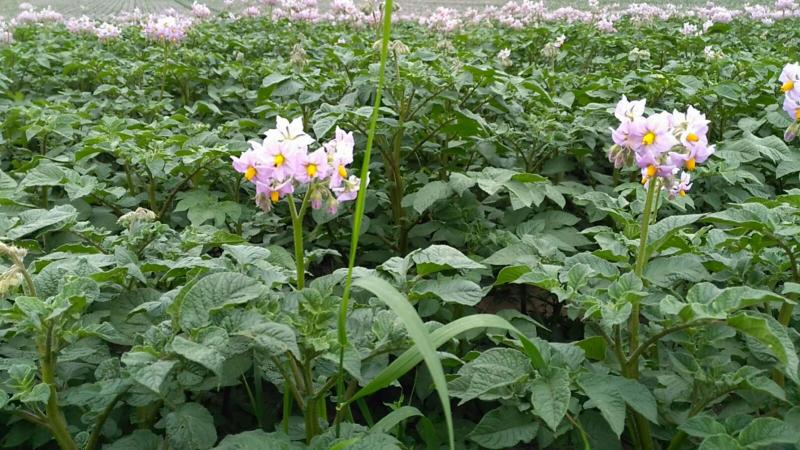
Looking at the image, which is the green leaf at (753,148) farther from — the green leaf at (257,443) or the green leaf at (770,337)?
the green leaf at (257,443)

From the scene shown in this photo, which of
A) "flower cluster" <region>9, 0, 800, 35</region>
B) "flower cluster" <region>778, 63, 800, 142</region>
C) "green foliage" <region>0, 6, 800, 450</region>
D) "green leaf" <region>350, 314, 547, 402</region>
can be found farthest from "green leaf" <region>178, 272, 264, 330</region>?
"flower cluster" <region>9, 0, 800, 35</region>

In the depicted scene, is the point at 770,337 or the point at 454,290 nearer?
the point at 770,337

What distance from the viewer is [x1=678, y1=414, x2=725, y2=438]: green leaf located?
1312mm

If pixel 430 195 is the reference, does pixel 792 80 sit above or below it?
above

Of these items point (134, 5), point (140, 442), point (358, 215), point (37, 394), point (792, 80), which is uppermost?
point (134, 5)

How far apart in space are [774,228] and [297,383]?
1.07 m

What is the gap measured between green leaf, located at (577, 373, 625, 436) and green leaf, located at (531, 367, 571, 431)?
0.05 metres

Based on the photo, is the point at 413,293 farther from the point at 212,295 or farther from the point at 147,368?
the point at 147,368

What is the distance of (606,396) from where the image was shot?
136cm

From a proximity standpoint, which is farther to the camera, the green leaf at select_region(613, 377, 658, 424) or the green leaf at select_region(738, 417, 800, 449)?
the green leaf at select_region(613, 377, 658, 424)

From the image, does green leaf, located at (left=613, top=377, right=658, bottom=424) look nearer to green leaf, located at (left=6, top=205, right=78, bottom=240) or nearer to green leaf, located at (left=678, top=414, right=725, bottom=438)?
green leaf, located at (left=678, top=414, right=725, bottom=438)

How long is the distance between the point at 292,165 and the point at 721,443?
934mm

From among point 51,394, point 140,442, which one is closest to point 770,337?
point 140,442

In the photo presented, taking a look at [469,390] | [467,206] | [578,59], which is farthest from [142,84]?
[469,390]
